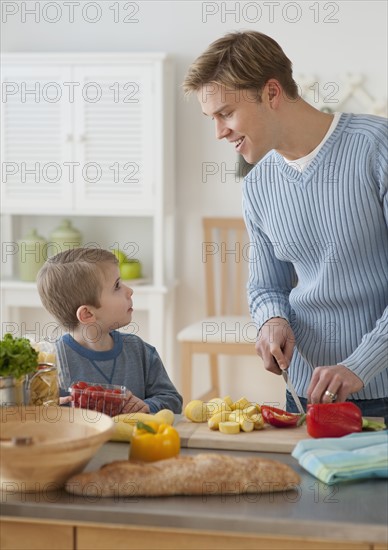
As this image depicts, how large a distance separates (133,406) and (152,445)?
37 centimetres

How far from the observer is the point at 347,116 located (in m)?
2.18

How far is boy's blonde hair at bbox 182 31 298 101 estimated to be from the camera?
6.76ft

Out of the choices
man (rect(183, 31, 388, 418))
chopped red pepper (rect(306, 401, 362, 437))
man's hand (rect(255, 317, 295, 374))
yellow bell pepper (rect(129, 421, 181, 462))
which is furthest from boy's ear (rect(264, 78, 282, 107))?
yellow bell pepper (rect(129, 421, 181, 462))

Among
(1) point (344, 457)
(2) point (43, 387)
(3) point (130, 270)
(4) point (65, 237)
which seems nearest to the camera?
(1) point (344, 457)

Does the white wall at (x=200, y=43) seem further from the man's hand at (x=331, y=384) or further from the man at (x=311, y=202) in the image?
the man's hand at (x=331, y=384)

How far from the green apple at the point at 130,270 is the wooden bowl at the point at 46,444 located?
2872mm

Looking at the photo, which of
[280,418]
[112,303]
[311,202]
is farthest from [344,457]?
[112,303]

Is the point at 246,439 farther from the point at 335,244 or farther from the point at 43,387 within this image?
the point at 335,244

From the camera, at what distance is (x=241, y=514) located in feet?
4.63

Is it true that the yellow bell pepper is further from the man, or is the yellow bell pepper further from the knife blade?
the man

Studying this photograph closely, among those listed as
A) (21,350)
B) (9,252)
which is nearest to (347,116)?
(21,350)

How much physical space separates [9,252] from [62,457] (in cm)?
350

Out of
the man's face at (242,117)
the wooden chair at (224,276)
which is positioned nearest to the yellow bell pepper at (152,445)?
the man's face at (242,117)

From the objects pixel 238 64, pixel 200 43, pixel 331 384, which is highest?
pixel 200 43
